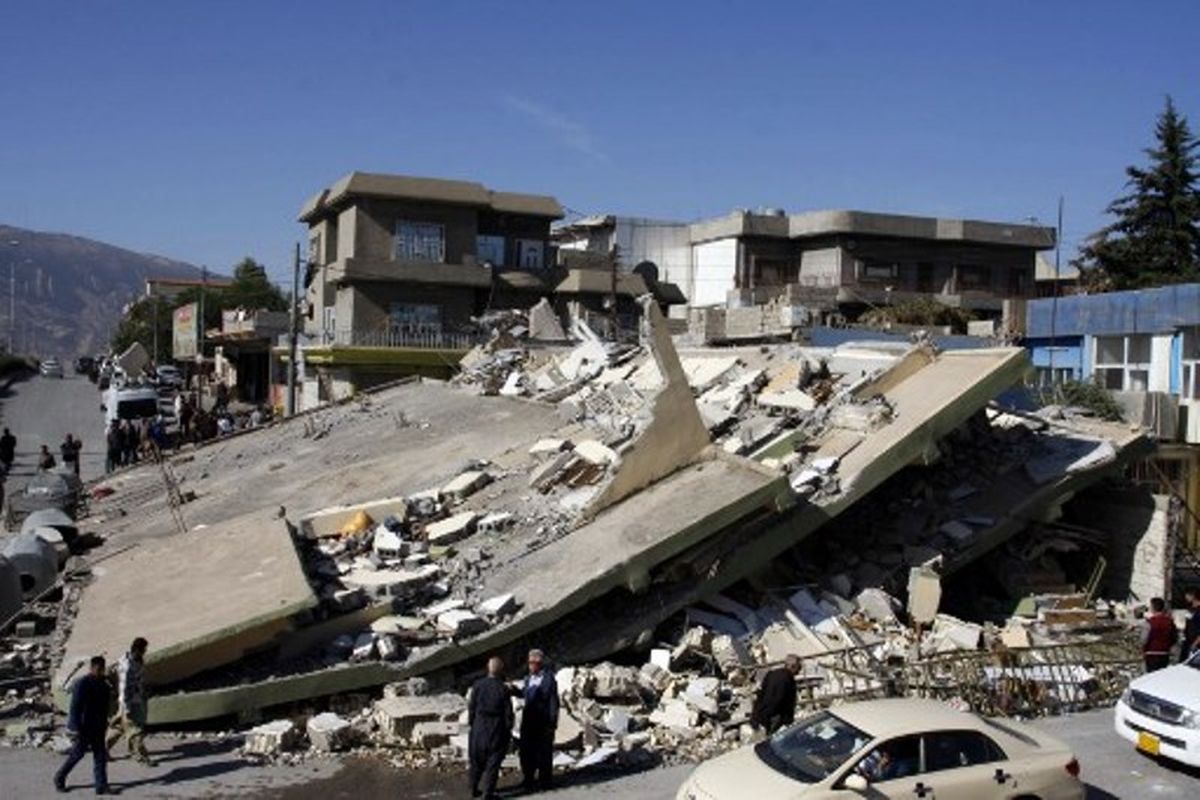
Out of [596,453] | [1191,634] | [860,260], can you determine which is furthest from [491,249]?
[1191,634]

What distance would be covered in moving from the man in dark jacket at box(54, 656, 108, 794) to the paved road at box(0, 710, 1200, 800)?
0.25m

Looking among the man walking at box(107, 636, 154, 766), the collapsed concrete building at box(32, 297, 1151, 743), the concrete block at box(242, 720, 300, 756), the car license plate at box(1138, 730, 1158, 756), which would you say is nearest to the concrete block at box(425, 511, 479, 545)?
the collapsed concrete building at box(32, 297, 1151, 743)

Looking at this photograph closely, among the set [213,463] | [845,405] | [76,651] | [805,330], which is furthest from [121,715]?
[805,330]

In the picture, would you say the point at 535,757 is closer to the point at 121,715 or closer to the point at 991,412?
the point at 121,715

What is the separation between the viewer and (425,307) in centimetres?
4300

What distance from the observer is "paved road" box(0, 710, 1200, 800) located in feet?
32.5

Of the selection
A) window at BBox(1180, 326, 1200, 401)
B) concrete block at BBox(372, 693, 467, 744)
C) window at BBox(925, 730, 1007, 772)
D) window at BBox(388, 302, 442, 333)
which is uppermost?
window at BBox(388, 302, 442, 333)

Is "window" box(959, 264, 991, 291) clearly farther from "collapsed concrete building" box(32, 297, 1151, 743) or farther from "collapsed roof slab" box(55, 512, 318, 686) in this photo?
"collapsed roof slab" box(55, 512, 318, 686)

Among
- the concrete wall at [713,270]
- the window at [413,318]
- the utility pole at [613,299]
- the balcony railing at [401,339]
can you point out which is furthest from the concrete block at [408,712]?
the concrete wall at [713,270]

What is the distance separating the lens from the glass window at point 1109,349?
2755 centimetres

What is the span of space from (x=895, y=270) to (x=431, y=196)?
20090 millimetres

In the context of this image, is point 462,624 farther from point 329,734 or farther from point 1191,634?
point 1191,634

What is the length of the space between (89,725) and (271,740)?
1.68 m

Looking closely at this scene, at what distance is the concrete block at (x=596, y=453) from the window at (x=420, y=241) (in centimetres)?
2661
